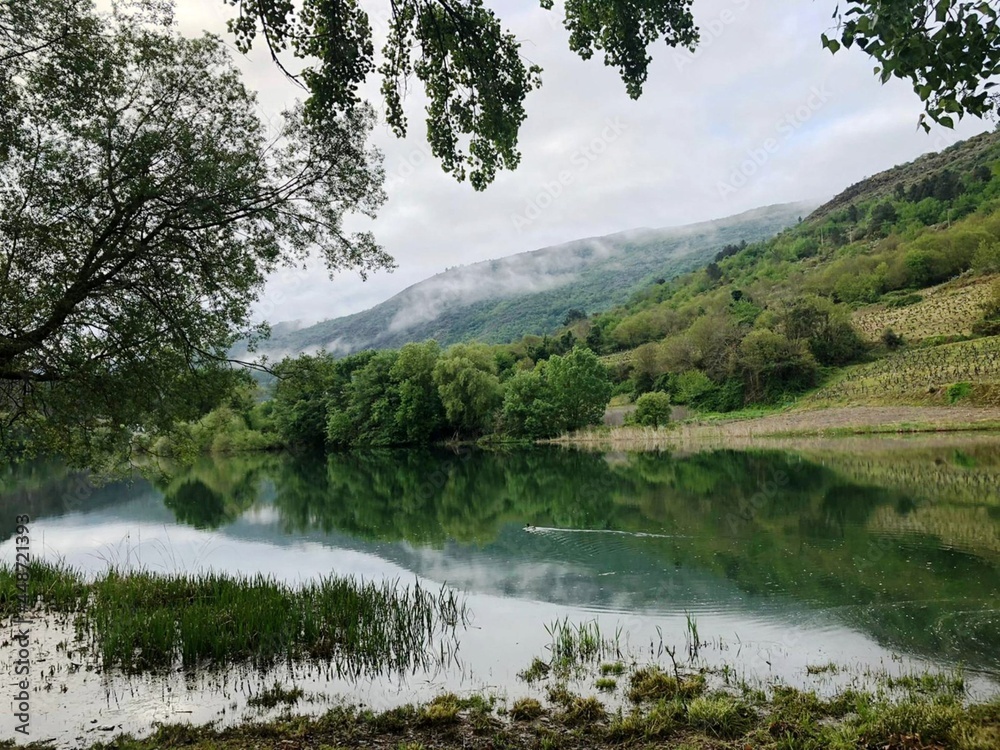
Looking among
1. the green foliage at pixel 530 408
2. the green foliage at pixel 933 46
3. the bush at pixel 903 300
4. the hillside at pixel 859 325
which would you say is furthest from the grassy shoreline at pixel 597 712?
the bush at pixel 903 300

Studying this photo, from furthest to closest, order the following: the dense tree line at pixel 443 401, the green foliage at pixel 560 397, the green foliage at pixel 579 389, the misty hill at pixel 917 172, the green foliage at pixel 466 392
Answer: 1. the misty hill at pixel 917 172
2. the green foliage at pixel 466 392
3. the dense tree line at pixel 443 401
4. the green foliage at pixel 560 397
5. the green foliage at pixel 579 389

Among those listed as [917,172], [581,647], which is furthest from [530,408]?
[917,172]

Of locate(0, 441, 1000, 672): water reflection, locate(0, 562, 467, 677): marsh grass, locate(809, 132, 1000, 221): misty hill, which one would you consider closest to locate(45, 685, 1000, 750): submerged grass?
locate(0, 562, 467, 677): marsh grass

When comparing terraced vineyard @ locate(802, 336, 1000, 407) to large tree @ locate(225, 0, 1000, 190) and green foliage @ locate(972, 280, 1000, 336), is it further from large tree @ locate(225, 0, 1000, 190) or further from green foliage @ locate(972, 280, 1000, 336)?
large tree @ locate(225, 0, 1000, 190)

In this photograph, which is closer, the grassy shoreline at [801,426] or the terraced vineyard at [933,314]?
the grassy shoreline at [801,426]

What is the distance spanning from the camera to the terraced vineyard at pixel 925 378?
45656mm

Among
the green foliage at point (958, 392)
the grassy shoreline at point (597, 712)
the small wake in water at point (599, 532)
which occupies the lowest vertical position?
the green foliage at point (958, 392)

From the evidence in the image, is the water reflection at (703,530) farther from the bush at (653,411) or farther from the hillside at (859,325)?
the hillside at (859,325)

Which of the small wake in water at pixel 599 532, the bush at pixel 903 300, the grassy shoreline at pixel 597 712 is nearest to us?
the grassy shoreline at pixel 597 712

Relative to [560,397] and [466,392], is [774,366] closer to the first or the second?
[560,397]

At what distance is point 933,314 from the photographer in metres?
72.7

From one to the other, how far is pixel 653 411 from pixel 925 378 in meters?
22.7

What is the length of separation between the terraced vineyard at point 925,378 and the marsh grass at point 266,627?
46.4 meters

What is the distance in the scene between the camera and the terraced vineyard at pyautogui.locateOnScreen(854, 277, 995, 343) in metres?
67.3
